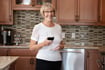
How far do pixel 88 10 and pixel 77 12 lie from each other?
A: 0.22m

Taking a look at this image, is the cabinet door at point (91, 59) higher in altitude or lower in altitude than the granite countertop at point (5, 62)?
lower

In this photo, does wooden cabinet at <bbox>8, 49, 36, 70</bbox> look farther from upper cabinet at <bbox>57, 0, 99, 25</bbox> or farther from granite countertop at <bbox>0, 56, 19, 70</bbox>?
granite countertop at <bbox>0, 56, 19, 70</bbox>

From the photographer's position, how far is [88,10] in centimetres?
Answer: 387

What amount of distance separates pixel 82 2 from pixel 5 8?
1.52m

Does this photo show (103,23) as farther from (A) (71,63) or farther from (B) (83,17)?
(A) (71,63)

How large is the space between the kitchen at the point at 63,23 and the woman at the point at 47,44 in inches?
57.3

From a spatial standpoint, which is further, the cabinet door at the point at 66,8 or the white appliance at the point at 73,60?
the cabinet door at the point at 66,8

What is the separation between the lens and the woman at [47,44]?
2125 millimetres

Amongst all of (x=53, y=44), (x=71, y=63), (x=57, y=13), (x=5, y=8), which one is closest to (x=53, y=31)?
(x=53, y=44)

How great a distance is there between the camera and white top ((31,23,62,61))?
2.13 meters

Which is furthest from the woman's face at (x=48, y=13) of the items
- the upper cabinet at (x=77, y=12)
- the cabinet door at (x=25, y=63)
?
the upper cabinet at (x=77, y=12)

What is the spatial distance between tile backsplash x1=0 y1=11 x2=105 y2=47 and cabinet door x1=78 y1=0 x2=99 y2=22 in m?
0.31

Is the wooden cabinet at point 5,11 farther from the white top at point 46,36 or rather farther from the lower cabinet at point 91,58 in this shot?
the white top at point 46,36

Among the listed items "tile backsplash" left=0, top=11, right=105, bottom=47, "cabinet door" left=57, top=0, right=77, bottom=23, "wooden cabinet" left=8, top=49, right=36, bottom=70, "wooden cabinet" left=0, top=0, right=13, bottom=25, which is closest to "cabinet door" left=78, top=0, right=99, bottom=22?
"cabinet door" left=57, top=0, right=77, bottom=23
